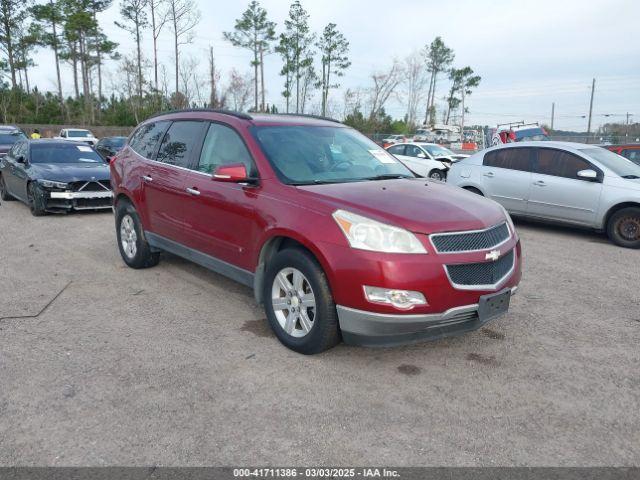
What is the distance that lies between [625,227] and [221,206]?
6774 millimetres

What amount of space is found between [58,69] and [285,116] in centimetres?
5463

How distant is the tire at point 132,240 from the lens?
237 inches

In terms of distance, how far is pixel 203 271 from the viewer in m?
6.20

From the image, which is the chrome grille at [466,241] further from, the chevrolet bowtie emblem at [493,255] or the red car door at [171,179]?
the red car door at [171,179]

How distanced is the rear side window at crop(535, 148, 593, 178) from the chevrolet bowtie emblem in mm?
5921

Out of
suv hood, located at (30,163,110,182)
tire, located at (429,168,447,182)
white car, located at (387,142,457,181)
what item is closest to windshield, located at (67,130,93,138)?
white car, located at (387,142,457,181)

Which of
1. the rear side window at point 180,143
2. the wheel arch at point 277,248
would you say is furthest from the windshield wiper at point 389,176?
the rear side window at point 180,143

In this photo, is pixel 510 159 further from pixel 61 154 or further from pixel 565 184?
pixel 61 154

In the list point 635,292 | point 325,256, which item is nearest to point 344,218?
point 325,256

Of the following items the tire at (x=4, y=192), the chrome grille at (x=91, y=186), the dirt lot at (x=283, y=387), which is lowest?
the dirt lot at (x=283, y=387)

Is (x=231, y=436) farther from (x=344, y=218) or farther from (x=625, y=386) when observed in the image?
(x=625, y=386)

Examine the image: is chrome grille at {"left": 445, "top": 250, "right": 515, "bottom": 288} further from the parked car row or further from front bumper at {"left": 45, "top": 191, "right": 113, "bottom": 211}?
front bumper at {"left": 45, "top": 191, "right": 113, "bottom": 211}

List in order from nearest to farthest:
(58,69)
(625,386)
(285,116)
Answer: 1. (625,386)
2. (285,116)
3. (58,69)

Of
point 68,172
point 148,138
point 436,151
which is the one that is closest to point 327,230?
point 148,138
